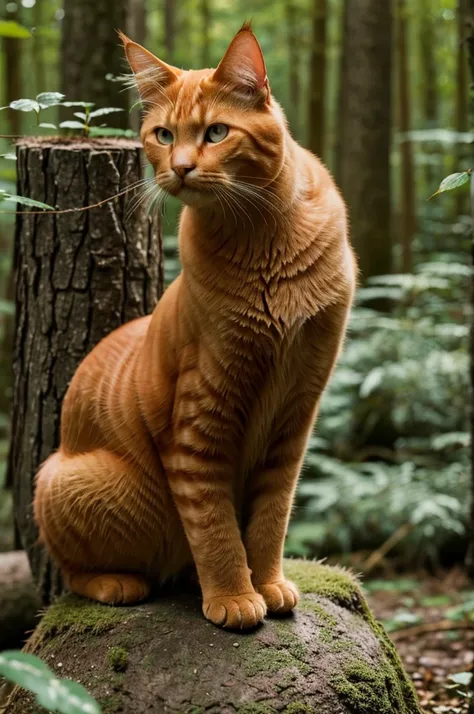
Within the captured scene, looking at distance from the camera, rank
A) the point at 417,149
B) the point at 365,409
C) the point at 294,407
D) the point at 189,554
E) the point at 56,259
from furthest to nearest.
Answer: the point at 417,149 < the point at 365,409 < the point at 56,259 < the point at 189,554 < the point at 294,407

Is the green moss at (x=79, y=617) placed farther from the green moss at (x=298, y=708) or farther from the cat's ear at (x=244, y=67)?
the cat's ear at (x=244, y=67)

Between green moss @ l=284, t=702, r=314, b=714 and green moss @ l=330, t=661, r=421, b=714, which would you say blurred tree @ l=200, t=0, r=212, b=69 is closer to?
green moss @ l=330, t=661, r=421, b=714

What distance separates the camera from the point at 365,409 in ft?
21.0

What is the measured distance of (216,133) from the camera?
225 centimetres

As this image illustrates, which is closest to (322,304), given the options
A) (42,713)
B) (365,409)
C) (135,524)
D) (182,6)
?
(135,524)

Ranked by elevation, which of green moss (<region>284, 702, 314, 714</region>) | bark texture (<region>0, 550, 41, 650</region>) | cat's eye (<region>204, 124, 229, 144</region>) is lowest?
bark texture (<region>0, 550, 41, 650</region>)

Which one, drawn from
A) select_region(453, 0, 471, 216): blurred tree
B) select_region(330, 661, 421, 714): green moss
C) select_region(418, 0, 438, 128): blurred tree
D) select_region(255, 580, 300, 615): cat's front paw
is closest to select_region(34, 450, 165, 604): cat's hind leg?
select_region(255, 580, 300, 615): cat's front paw

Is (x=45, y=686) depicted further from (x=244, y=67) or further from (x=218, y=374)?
(x=244, y=67)

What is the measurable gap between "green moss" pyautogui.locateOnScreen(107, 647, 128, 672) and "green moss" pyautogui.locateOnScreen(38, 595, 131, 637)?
0.49 feet

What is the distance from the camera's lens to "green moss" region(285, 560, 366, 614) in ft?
9.59

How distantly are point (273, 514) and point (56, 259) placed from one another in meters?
1.41

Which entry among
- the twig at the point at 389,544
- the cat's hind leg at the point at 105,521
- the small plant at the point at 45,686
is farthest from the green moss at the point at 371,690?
the twig at the point at 389,544

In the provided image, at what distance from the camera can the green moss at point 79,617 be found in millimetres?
2588

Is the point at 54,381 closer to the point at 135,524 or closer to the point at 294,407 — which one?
the point at 135,524
